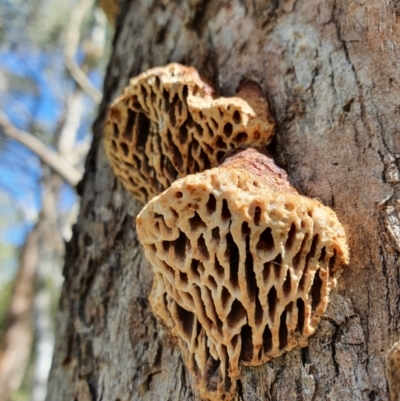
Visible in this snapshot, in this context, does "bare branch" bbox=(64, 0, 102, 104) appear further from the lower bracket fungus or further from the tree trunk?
the lower bracket fungus

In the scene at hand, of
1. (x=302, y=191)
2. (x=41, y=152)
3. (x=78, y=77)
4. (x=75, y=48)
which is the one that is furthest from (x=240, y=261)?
(x=75, y=48)

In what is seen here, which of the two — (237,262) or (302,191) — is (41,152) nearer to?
(302,191)

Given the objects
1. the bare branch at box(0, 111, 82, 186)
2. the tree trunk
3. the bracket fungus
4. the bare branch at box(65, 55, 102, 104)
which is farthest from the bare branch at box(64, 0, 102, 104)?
the bracket fungus

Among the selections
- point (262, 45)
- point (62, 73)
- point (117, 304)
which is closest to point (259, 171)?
point (262, 45)

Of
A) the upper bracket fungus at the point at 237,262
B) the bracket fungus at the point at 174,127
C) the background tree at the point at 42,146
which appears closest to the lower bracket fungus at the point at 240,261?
the upper bracket fungus at the point at 237,262

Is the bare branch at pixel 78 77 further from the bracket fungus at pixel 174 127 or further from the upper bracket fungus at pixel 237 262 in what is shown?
the upper bracket fungus at pixel 237 262
